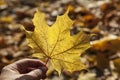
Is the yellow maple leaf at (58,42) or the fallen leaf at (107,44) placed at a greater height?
the yellow maple leaf at (58,42)

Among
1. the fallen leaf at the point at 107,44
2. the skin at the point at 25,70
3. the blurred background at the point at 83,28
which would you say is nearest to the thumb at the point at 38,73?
the skin at the point at 25,70

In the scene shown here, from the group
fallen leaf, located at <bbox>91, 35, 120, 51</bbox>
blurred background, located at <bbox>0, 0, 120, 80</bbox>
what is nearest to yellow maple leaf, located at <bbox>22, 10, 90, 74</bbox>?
blurred background, located at <bbox>0, 0, 120, 80</bbox>

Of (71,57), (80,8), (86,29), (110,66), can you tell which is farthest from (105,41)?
(71,57)

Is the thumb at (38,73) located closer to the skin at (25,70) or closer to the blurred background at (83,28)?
the skin at (25,70)

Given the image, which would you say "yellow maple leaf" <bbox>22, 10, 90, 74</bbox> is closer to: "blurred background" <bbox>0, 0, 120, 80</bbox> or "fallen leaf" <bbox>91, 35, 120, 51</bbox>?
"blurred background" <bbox>0, 0, 120, 80</bbox>

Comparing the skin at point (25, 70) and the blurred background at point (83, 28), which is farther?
the blurred background at point (83, 28)

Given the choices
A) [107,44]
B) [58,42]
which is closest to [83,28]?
[107,44]

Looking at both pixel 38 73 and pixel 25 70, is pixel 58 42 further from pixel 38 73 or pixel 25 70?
pixel 25 70
